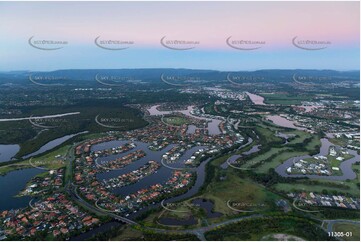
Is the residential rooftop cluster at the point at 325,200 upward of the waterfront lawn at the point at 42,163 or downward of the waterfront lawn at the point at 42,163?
downward

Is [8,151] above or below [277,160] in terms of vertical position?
above

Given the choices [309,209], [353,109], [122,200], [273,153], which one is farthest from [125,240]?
[353,109]

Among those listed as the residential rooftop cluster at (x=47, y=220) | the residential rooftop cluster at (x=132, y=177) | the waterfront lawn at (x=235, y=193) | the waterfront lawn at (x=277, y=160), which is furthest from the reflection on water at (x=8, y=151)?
the waterfront lawn at (x=277, y=160)

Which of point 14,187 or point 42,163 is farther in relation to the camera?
point 42,163

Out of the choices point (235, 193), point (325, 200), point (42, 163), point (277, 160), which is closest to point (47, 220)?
point (42, 163)

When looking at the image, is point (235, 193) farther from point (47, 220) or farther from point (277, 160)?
point (47, 220)

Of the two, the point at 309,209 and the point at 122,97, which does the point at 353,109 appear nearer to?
the point at 309,209

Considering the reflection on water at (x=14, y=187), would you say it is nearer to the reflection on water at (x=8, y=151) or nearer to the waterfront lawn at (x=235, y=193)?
the reflection on water at (x=8, y=151)

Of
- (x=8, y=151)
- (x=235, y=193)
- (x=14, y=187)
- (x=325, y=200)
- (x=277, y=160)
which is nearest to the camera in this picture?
(x=325, y=200)

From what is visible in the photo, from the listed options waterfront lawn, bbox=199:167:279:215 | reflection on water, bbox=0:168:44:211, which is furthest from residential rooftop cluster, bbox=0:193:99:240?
waterfront lawn, bbox=199:167:279:215

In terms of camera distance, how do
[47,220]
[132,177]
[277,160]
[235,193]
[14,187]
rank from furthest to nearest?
[277,160] < [132,177] < [14,187] < [235,193] < [47,220]

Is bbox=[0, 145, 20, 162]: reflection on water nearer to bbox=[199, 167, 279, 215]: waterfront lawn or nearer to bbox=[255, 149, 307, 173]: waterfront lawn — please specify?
bbox=[199, 167, 279, 215]: waterfront lawn
